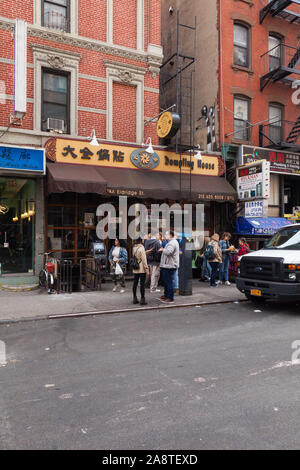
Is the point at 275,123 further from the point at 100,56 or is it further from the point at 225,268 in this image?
the point at 100,56

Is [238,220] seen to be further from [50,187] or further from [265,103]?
[50,187]

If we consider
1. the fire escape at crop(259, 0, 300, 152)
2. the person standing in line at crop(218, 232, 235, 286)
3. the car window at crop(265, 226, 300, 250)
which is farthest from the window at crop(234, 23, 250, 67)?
the car window at crop(265, 226, 300, 250)

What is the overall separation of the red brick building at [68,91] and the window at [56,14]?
0.12 ft

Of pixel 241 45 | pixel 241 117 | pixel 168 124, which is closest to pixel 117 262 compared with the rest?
pixel 168 124

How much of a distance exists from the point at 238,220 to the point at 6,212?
9430 millimetres

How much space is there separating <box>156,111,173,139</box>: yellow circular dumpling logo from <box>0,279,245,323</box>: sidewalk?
5779 mm

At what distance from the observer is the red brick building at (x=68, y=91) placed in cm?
1212

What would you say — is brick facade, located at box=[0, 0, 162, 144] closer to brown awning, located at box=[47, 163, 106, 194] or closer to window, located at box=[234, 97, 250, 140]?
brown awning, located at box=[47, 163, 106, 194]

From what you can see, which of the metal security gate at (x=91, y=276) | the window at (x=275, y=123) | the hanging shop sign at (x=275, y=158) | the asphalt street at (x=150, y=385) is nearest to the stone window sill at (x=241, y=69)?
the window at (x=275, y=123)

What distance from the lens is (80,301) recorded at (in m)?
9.73

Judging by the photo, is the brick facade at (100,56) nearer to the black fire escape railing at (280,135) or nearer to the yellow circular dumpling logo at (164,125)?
the yellow circular dumpling logo at (164,125)

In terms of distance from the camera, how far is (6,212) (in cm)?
1237

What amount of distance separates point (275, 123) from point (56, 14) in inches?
423

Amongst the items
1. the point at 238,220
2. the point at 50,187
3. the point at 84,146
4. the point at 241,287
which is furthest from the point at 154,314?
the point at 238,220
